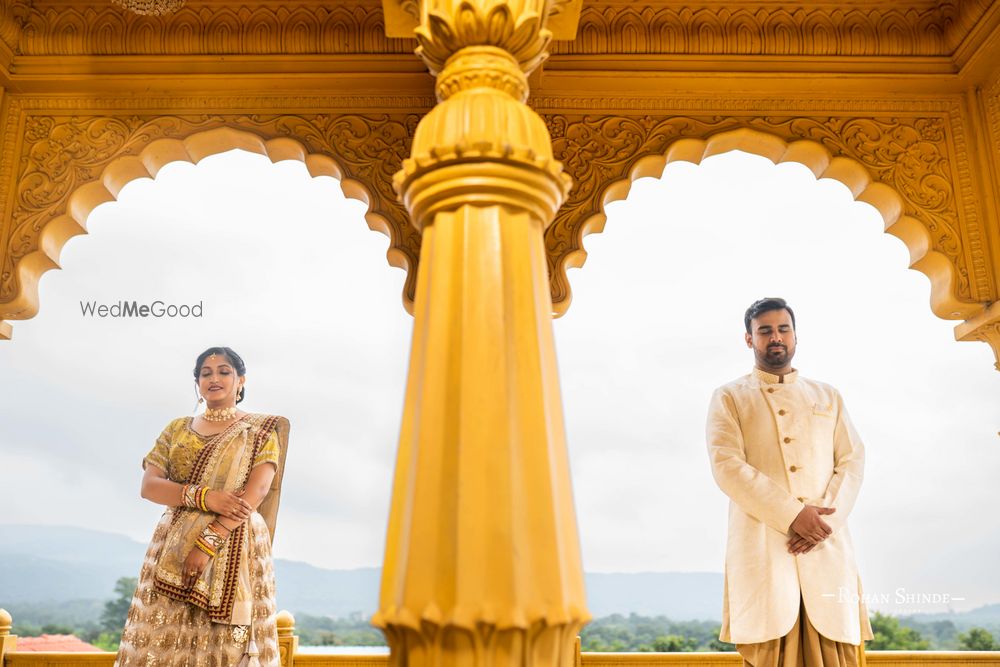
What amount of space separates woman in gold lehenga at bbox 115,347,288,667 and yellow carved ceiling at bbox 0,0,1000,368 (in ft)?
2.87

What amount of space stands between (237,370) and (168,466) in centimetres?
42

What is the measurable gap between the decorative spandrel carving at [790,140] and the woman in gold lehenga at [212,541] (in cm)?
135

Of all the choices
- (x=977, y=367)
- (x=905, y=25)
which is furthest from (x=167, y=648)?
(x=977, y=367)

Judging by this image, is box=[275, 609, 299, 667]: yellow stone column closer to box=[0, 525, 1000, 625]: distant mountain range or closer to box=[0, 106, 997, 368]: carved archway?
box=[0, 106, 997, 368]: carved archway

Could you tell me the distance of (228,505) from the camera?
8.27 feet

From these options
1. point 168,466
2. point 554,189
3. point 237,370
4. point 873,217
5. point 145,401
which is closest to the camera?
point 554,189

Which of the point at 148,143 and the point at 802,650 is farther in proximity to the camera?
the point at 148,143

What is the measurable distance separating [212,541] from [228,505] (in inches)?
4.8

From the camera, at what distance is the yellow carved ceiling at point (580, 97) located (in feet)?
9.72

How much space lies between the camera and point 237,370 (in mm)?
2844

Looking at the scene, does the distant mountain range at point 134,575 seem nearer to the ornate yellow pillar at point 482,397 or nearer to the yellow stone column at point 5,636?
the yellow stone column at point 5,636

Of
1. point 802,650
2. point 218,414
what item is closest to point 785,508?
point 802,650

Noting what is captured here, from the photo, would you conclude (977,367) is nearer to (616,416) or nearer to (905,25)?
(616,416)

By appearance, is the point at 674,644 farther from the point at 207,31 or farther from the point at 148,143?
the point at 207,31
